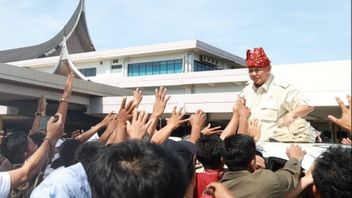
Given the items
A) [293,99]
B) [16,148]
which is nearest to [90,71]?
[16,148]

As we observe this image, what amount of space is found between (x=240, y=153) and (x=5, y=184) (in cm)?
120

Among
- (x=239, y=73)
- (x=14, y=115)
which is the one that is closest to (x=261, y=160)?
(x=14, y=115)

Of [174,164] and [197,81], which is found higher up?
[197,81]

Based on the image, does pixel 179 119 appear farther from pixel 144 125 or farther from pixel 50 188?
pixel 50 188

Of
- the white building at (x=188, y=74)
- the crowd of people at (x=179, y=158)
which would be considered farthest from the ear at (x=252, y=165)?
the white building at (x=188, y=74)

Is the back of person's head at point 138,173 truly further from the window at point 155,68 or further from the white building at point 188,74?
the window at point 155,68

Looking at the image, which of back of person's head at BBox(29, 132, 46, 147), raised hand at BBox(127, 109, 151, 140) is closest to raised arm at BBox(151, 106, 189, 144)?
raised hand at BBox(127, 109, 151, 140)

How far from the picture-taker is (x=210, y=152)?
2.82m

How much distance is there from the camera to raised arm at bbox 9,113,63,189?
7.25 feet

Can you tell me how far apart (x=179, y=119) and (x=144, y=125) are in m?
0.52

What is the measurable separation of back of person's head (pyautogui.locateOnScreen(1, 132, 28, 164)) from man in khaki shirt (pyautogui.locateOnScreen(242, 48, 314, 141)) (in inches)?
65.8

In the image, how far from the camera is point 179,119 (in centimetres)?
278

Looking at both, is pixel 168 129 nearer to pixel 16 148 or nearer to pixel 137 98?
pixel 137 98

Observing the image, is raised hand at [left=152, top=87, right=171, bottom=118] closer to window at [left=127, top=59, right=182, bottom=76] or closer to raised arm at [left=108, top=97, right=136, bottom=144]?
raised arm at [left=108, top=97, right=136, bottom=144]
